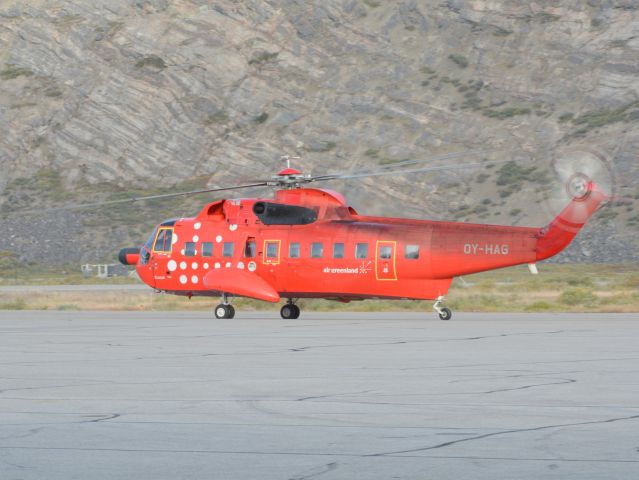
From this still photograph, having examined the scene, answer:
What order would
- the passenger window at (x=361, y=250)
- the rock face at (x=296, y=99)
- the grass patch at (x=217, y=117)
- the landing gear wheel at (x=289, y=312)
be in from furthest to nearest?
the grass patch at (x=217, y=117) < the rock face at (x=296, y=99) < the landing gear wheel at (x=289, y=312) < the passenger window at (x=361, y=250)

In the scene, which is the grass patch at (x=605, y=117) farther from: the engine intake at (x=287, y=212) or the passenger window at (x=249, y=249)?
the passenger window at (x=249, y=249)

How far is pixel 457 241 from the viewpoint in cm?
3281

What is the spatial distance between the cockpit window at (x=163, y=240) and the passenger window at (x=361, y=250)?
608 cm

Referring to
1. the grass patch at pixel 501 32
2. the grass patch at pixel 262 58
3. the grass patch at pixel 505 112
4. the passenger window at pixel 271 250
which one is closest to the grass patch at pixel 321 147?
the grass patch at pixel 262 58

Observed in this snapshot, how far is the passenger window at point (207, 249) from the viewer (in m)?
36.3

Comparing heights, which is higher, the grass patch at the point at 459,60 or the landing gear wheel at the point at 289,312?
the grass patch at the point at 459,60

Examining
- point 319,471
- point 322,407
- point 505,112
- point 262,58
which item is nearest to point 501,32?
point 505,112

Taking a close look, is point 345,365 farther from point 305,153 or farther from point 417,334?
point 305,153

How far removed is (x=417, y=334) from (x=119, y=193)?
6941 cm

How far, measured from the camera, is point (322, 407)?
13.0m

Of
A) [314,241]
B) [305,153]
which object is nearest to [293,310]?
[314,241]

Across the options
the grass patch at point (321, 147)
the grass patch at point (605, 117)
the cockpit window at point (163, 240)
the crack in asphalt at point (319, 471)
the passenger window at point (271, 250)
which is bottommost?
the crack in asphalt at point (319, 471)

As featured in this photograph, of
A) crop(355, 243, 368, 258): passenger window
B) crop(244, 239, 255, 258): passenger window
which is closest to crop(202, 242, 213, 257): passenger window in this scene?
crop(244, 239, 255, 258): passenger window

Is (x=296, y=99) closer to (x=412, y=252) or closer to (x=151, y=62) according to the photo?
(x=151, y=62)
